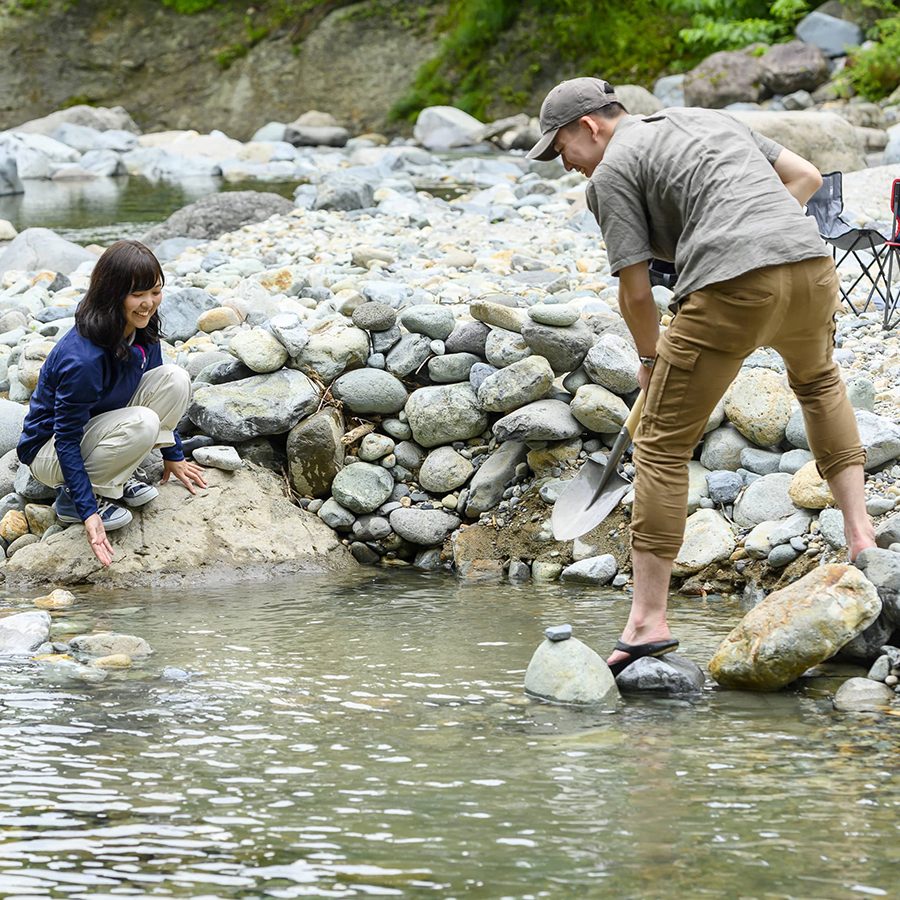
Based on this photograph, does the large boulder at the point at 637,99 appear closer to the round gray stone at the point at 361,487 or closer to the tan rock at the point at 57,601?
the round gray stone at the point at 361,487

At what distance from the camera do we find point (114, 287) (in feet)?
15.2

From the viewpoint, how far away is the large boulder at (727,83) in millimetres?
15852

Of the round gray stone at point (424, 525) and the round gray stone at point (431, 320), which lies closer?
the round gray stone at point (424, 525)

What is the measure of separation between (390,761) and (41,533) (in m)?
2.63

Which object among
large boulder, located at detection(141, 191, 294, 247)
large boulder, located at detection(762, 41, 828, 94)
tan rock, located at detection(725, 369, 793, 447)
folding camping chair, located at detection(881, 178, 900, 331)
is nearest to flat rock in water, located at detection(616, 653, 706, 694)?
tan rock, located at detection(725, 369, 793, 447)

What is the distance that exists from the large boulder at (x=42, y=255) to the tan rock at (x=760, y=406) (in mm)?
5490

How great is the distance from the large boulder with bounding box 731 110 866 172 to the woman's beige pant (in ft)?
23.3

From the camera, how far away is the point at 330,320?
6.04 m

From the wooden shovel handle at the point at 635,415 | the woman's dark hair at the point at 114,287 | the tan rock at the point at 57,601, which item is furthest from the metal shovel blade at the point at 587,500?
the tan rock at the point at 57,601

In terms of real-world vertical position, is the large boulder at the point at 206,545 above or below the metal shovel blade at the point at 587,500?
below

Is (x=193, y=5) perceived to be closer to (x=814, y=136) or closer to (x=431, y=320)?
(x=814, y=136)

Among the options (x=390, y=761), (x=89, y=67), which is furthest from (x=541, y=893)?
(x=89, y=67)

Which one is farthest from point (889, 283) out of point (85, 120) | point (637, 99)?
point (85, 120)

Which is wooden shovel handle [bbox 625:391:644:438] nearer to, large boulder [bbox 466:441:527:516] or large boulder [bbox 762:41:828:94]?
large boulder [bbox 466:441:527:516]
